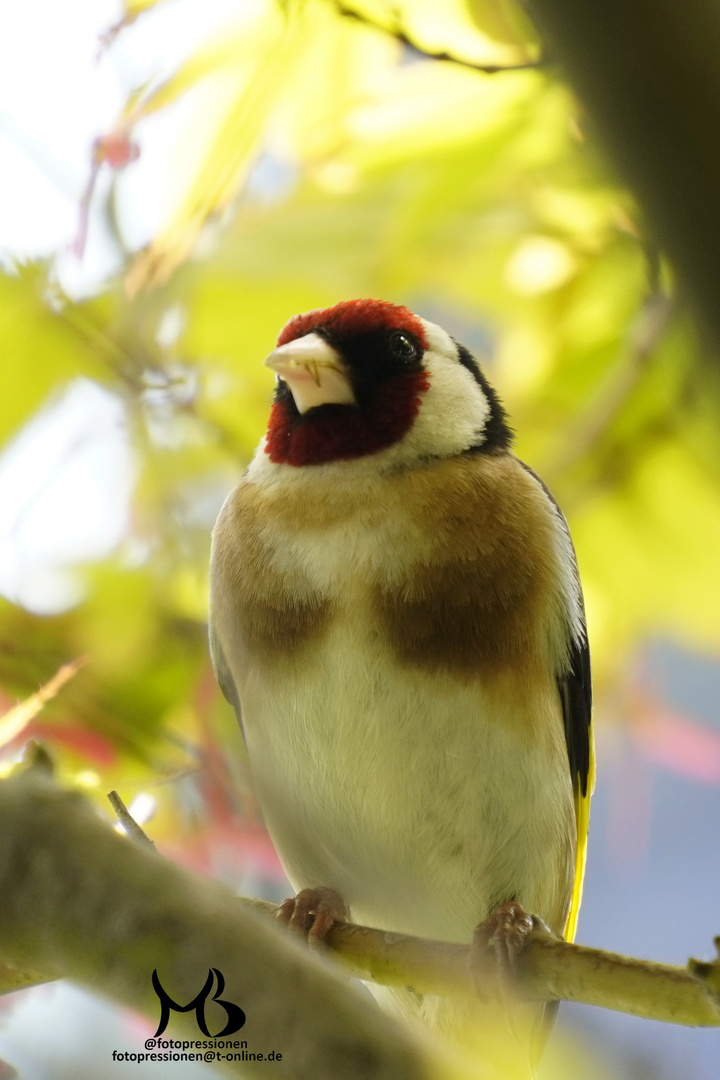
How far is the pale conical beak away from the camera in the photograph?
4.39 feet

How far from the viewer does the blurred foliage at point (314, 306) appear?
1143mm

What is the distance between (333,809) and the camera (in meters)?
1.38

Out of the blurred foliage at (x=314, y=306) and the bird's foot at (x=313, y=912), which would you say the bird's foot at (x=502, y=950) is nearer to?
the bird's foot at (x=313, y=912)

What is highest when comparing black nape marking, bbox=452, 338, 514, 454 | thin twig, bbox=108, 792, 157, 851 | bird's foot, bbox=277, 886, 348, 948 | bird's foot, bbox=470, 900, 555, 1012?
black nape marking, bbox=452, 338, 514, 454

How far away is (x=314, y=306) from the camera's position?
52.8 inches

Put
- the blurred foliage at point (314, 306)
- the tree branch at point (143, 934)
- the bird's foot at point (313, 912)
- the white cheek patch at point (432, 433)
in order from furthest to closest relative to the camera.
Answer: the white cheek patch at point (432, 433)
the bird's foot at point (313, 912)
the blurred foliage at point (314, 306)
the tree branch at point (143, 934)

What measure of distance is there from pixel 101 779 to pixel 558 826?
0.62m

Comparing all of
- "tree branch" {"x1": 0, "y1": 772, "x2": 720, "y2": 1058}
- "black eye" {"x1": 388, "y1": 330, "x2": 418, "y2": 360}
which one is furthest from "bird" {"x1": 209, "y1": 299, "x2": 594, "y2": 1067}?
"tree branch" {"x1": 0, "y1": 772, "x2": 720, "y2": 1058}

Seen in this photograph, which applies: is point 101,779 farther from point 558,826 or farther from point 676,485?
point 676,485

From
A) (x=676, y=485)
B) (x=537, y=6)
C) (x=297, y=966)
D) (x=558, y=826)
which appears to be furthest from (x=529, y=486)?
(x=537, y=6)

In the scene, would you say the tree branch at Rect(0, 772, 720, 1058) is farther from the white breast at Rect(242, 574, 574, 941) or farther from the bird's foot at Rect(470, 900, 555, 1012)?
the white breast at Rect(242, 574, 574, 941)

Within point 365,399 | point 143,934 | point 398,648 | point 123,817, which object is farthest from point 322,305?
point 143,934

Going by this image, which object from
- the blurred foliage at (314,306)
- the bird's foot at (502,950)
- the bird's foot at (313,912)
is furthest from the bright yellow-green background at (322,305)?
the bird's foot at (502,950)

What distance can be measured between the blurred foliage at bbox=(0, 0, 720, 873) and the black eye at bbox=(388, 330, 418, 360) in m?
0.06
